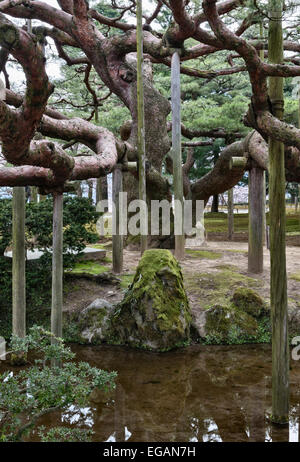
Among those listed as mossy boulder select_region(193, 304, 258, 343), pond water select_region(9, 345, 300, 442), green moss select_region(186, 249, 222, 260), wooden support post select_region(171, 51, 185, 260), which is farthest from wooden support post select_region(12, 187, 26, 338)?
green moss select_region(186, 249, 222, 260)

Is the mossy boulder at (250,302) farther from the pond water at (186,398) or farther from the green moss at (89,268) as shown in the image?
the green moss at (89,268)

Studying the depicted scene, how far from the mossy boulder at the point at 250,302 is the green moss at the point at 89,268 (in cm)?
235

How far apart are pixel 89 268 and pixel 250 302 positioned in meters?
2.83

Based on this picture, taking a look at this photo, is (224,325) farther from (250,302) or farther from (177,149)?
(177,149)

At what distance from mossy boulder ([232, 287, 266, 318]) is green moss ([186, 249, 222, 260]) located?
2430mm

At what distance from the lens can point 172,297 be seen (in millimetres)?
5508

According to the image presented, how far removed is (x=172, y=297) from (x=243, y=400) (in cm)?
190

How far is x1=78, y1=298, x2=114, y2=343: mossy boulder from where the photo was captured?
18.4ft

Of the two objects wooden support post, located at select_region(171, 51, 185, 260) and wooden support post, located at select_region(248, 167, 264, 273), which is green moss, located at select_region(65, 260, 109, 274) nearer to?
wooden support post, located at select_region(171, 51, 185, 260)

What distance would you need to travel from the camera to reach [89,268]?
726cm
